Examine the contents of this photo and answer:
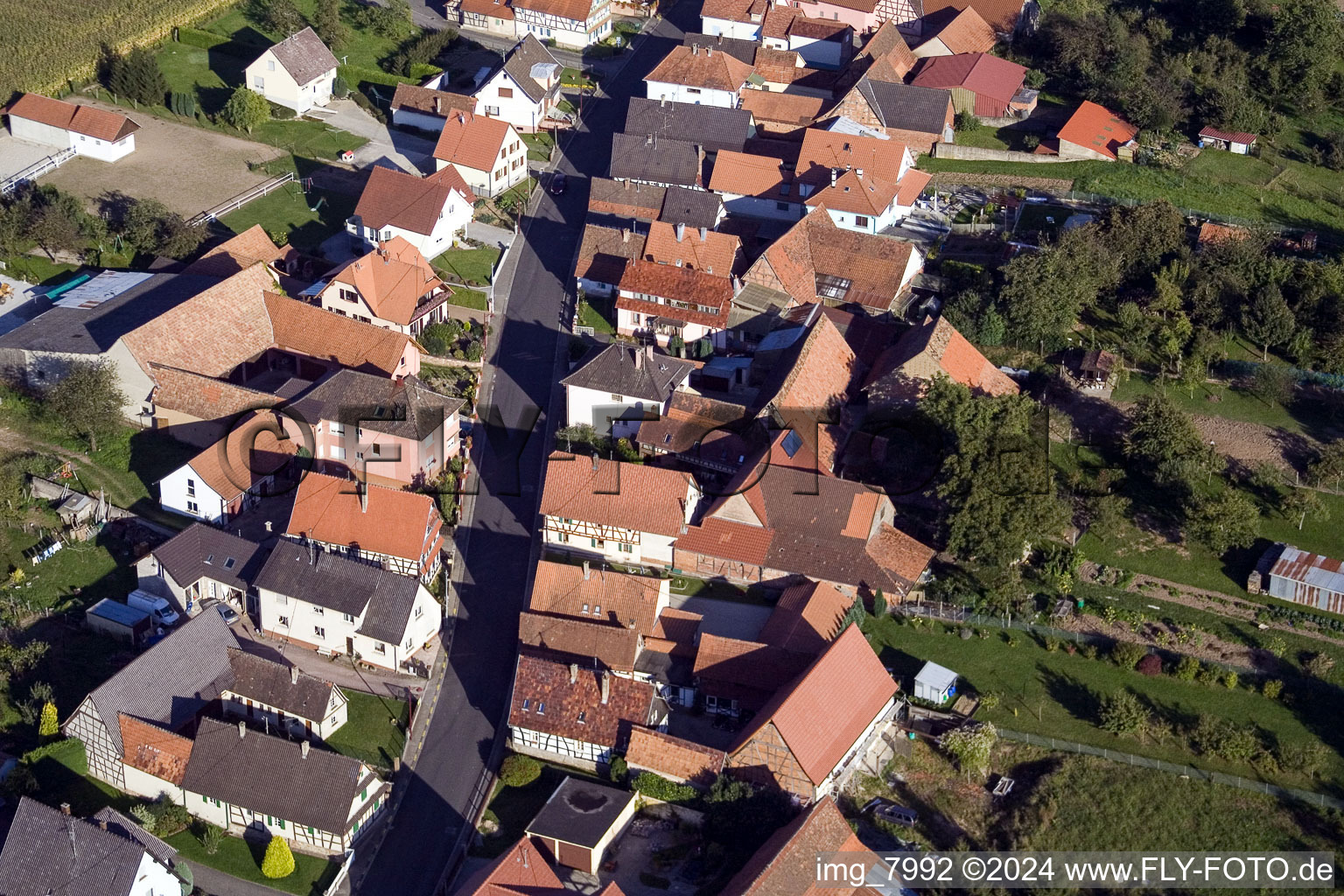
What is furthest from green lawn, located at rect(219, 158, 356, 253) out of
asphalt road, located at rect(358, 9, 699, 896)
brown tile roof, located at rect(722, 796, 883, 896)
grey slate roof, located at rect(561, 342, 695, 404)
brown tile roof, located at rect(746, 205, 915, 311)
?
brown tile roof, located at rect(722, 796, 883, 896)

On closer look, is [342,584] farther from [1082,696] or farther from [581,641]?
[1082,696]

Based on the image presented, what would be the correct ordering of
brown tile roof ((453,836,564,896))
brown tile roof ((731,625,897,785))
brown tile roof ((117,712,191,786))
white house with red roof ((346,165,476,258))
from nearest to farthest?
brown tile roof ((453,836,564,896)), brown tile roof ((731,625,897,785)), brown tile roof ((117,712,191,786)), white house with red roof ((346,165,476,258))

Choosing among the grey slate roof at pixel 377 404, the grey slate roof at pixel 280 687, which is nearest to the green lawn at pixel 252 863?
the grey slate roof at pixel 280 687

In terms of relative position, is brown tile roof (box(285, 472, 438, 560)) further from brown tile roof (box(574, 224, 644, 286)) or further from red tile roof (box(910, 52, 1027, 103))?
red tile roof (box(910, 52, 1027, 103))

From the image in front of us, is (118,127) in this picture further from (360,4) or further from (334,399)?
(334,399)

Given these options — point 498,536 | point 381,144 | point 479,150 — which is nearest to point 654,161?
point 479,150

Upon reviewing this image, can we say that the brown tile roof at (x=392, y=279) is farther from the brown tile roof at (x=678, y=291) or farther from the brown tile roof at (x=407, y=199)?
the brown tile roof at (x=678, y=291)
